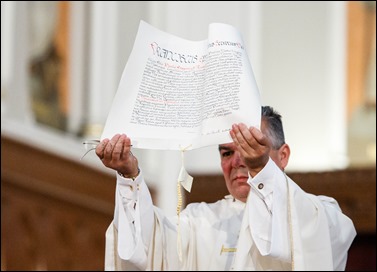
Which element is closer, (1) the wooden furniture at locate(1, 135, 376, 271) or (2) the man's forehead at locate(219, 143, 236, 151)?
(2) the man's forehead at locate(219, 143, 236, 151)

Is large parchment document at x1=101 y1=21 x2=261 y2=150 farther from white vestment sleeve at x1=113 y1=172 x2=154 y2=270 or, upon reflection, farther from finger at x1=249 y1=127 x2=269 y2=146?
white vestment sleeve at x1=113 y1=172 x2=154 y2=270

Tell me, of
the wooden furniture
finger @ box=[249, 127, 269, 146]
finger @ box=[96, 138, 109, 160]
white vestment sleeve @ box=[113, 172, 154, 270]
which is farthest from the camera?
the wooden furniture

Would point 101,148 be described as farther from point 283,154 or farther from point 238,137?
point 283,154

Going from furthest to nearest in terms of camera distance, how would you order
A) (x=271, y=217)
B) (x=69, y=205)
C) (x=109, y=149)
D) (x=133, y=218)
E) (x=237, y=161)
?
(x=69, y=205) < (x=237, y=161) < (x=133, y=218) < (x=271, y=217) < (x=109, y=149)

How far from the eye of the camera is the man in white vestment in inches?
237

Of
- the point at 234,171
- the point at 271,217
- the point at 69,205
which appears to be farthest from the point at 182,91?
the point at 69,205

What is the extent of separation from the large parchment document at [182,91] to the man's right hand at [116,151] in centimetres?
7

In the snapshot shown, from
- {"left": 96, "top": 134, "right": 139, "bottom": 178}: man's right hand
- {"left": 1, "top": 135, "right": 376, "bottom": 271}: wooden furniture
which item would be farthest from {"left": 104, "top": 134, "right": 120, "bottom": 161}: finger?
{"left": 1, "top": 135, "right": 376, "bottom": 271}: wooden furniture

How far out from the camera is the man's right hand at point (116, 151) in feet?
19.6

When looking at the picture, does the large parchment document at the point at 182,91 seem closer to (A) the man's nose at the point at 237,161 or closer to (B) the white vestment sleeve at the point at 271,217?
(B) the white vestment sleeve at the point at 271,217

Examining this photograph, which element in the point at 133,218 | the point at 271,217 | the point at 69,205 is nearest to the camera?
the point at 271,217

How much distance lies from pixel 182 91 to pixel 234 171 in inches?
24.2

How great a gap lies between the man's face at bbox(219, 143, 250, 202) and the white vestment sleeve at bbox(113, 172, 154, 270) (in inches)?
18.5

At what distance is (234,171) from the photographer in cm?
661
